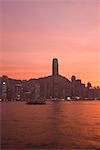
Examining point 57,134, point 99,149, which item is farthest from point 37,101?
point 99,149

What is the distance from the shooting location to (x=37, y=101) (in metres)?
162

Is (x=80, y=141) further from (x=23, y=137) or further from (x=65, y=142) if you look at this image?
(x=23, y=137)

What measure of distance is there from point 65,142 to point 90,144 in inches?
96.4

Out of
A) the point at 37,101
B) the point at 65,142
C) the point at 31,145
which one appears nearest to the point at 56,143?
the point at 65,142

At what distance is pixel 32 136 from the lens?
34469mm

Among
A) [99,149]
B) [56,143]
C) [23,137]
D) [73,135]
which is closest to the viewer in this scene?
[99,149]

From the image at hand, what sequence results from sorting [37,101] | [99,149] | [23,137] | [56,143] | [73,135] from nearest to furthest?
1. [99,149]
2. [56,143]
3. [23,137]
4. [73,135]
5. [37,101]

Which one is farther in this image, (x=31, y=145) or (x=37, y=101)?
(x=37, y=101)

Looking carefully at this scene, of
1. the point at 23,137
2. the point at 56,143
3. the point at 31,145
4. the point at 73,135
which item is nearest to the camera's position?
the point at 31,145

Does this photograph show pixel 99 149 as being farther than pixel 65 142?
No

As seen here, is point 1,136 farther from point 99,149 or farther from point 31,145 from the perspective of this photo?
point 99,149

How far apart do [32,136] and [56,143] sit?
395cm

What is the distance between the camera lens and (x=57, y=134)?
37.5 metres

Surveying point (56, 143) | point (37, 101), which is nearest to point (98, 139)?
point (56, 143)
